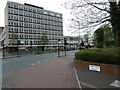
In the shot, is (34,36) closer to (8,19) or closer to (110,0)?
(8,19)

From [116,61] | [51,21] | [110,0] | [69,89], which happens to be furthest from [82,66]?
[51,21]

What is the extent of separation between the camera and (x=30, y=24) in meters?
48.0

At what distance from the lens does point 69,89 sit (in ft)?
15.9

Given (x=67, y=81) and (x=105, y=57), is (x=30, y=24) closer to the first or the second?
(x=105, y=57)

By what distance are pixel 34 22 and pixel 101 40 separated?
37758mm

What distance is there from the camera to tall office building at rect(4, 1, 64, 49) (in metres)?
41.8

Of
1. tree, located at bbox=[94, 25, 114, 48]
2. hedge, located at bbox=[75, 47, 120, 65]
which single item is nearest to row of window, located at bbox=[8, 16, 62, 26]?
tree, located at bbox=[94, 25, 114, 48]

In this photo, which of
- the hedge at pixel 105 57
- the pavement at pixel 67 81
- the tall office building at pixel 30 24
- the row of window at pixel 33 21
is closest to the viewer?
the pavement at pixel 67 81

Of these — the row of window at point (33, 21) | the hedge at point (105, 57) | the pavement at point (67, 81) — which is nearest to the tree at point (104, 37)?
the hedge at point (105, 57)

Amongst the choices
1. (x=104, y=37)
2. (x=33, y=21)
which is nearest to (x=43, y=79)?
(x=104, y=37)

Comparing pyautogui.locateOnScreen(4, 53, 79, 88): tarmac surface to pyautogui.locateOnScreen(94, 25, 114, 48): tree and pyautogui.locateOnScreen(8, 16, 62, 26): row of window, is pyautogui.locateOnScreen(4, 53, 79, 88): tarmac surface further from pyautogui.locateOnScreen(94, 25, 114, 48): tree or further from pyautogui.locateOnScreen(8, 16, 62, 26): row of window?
pyautogui.locateOnScreen(8, 16, 62, 26): row of window

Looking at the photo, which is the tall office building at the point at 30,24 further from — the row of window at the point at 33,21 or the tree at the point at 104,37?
the tree at the point at 104,37

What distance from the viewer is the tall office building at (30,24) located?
41781mm

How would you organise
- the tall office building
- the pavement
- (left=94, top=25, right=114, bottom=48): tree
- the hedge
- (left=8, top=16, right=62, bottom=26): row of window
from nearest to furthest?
the pavement, the hedge, (left=94, top=25, right=114, bottom=48): tree, the tall office building, (left=8, top=16, right=62, bottom=26): row of window
